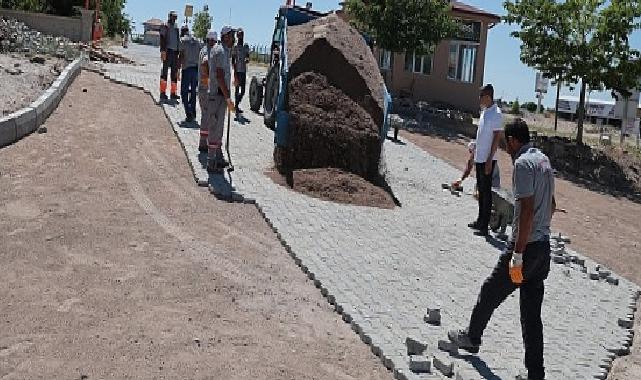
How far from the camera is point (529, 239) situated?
5.54 m

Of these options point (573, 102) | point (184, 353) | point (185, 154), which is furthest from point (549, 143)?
point (573, 102)

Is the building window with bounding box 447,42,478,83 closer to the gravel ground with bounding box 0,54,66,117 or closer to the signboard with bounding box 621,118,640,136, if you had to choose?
the signboard with bounding box 621,118,640,136

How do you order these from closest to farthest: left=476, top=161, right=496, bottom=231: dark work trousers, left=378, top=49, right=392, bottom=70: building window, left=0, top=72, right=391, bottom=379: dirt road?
left=0, top=72, right=391, bottom=379: dirt road < left=476, top=161, right=496, bottom=231: dark work trousers < left=378, top=49, right=392, bottom=70: building window

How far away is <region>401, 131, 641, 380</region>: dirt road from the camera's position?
11.2 meters

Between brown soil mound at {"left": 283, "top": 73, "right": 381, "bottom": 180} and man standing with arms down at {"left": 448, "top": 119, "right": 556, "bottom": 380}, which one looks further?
brown soil mound at {"left": 283, "top": 73, "right": 381, "bottom": 180}

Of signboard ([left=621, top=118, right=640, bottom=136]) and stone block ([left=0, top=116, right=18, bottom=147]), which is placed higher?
signboard ([left=621, top=118, right=640, bottom=136])

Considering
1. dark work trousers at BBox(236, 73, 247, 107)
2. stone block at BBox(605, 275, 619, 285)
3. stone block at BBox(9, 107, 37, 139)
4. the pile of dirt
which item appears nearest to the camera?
stone block at BBox(605, 275, 619, 285)

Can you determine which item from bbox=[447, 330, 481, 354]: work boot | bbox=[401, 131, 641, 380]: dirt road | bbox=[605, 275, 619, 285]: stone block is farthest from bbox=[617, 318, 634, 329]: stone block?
bbox=[447, 330, 481, 354]: work boot

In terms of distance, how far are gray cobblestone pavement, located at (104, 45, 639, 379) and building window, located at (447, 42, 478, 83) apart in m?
20.1

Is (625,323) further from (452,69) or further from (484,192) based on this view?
(452,69)

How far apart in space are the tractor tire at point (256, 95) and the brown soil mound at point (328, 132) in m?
5.68

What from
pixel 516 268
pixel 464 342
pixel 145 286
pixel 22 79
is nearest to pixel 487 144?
pixel 464 342

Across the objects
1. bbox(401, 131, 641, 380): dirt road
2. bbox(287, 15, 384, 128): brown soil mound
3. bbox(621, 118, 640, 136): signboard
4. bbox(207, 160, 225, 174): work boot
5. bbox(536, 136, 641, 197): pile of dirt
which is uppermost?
bbox(287, 15, 384, 128): brown soil mound

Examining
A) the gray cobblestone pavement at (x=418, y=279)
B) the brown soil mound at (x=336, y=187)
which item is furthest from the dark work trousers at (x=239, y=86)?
the brown soil mound at (x=336, y=187)
